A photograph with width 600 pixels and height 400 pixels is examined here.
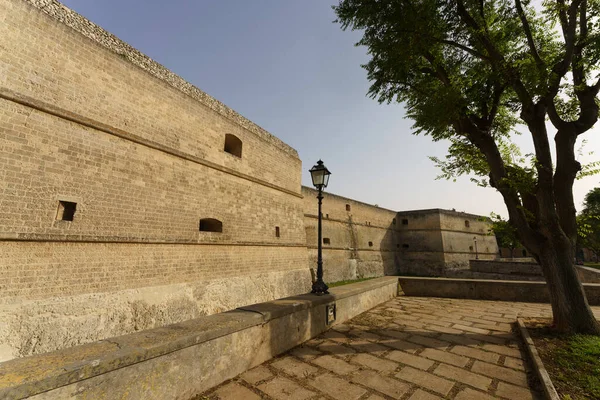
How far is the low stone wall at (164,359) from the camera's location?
167cm

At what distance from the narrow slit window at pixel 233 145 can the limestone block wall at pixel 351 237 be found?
566 centimetres

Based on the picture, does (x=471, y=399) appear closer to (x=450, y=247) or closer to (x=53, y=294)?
(x=53, y=294)

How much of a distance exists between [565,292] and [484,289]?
352 cm

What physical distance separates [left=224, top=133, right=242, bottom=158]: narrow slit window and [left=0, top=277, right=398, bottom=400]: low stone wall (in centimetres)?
672

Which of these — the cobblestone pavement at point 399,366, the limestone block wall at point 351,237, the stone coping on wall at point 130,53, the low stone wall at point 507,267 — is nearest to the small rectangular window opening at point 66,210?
the stone coping on wall at point 130,53

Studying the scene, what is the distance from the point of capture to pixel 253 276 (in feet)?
29.5

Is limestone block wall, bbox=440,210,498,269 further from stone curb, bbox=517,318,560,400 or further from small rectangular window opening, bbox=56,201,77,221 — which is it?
small rectangular window opening, bbox=56,201,77,221

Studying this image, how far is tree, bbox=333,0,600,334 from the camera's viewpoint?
4.46 m

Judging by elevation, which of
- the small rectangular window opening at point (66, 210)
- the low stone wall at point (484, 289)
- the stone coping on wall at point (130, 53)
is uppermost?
the stone coping on wall at point (130, 53)

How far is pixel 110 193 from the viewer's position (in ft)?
18.8

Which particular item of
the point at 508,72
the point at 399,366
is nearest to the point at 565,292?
the point at 399,366

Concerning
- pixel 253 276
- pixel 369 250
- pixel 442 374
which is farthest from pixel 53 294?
pixel 369 250

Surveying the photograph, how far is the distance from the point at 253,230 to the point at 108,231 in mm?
Result: 4495

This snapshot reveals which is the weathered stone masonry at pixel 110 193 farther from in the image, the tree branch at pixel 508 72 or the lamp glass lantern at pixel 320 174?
the tree branch at pixel 508 72
